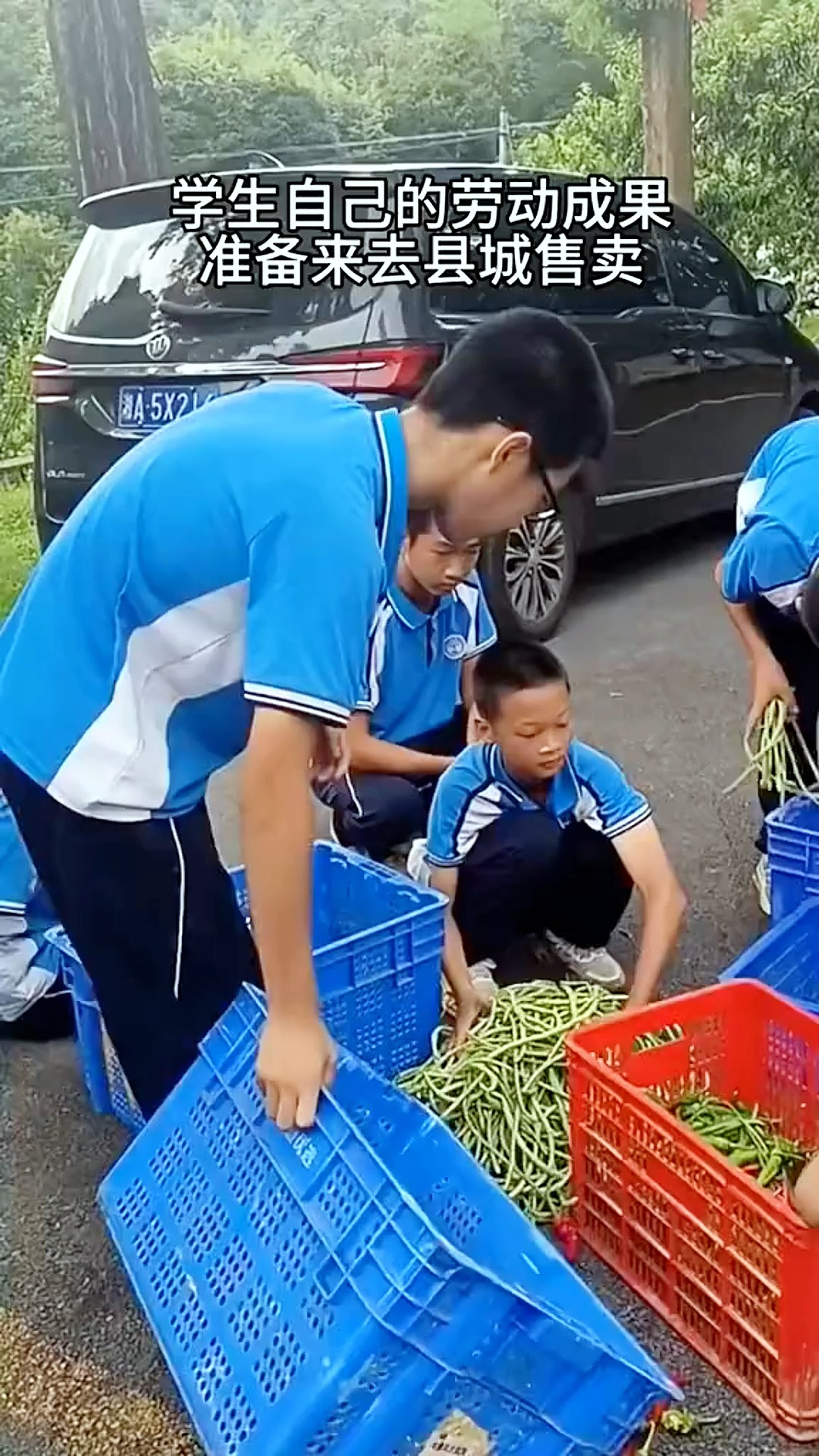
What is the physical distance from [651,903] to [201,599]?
36.9 inches

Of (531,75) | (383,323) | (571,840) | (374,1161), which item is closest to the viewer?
(374,1161)

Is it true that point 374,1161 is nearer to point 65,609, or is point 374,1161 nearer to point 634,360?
point 65,609

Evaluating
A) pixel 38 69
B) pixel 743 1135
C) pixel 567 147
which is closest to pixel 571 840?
pixel 743 1135

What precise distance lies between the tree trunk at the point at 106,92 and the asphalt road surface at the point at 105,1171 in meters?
1.29

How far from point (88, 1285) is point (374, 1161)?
26.3 inches

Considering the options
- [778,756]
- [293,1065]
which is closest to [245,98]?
[778,756]

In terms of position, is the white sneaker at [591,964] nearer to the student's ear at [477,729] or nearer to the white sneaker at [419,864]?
the white sneaker at [419,864]

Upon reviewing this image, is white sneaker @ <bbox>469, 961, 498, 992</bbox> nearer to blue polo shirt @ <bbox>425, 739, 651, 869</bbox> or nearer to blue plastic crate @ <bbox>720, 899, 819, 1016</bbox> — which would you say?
blue polo shirt @ <bbox>425, 739, 651, 869</bbox>

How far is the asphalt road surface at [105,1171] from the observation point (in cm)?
150

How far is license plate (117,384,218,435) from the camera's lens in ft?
11.1

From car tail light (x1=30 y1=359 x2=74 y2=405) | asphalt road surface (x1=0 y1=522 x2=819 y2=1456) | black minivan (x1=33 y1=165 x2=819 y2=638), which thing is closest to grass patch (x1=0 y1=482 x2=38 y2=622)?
black minivan (x1=33 y1=165 x2=819 y2=638)

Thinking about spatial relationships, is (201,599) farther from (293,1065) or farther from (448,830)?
(448,830)

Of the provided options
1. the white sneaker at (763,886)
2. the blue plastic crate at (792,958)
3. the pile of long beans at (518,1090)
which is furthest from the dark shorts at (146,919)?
the white sneaker at (763,886)

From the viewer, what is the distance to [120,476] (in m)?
1.42
